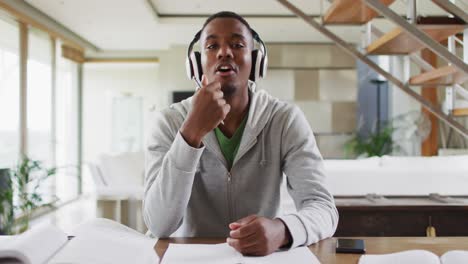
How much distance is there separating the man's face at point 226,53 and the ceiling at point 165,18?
388cm

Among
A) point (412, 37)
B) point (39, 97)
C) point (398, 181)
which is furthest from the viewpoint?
point (39, 97)

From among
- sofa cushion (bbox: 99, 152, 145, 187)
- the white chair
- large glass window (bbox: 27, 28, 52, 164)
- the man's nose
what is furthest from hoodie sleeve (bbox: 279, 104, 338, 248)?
large glass window (bbox: 27, 28, 52, 164)

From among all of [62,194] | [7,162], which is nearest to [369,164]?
[7,162]

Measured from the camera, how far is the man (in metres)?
1.18

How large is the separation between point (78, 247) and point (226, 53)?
743 mm

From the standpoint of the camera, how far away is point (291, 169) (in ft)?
4.39

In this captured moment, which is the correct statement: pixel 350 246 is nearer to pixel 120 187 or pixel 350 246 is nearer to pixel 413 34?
pixel 413 34

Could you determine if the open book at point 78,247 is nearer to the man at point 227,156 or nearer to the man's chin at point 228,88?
the man at point 227,156

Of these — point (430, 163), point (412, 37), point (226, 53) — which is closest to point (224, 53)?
point (226, 53)

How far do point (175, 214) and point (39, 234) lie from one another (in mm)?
397

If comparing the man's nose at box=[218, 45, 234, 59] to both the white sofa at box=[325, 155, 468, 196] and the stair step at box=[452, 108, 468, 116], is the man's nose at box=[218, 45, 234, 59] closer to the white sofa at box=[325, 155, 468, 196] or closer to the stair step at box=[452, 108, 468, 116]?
the white sofa at box=[325, 155, 468, 196]

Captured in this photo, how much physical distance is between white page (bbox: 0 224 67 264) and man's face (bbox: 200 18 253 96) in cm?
66

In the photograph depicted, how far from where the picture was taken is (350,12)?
9.84ft

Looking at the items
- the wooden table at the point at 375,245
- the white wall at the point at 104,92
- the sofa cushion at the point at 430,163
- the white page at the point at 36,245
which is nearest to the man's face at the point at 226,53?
the wooden table at the point at 375,245
